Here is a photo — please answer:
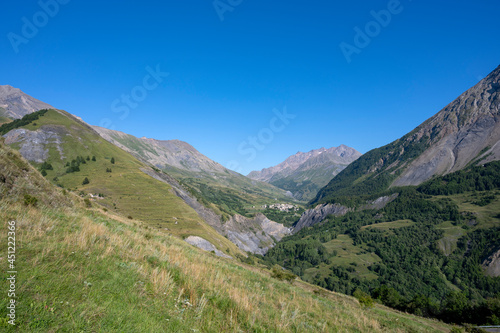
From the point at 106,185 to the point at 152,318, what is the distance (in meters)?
132

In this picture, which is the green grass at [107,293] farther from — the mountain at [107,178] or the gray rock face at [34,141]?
the gray rock face at [34,141]

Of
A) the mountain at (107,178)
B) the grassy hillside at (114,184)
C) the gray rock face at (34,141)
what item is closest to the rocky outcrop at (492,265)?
the mountain at (107,178)

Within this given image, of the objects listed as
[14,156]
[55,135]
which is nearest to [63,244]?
[14,156]

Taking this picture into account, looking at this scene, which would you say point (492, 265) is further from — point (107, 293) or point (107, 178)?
point (107, 178)

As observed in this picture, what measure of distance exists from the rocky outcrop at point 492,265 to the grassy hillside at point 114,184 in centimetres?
18755

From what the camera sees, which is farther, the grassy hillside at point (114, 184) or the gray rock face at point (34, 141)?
the gray rock face at point (34, 141)

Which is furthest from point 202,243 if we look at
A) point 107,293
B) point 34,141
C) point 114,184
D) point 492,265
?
point 492,265

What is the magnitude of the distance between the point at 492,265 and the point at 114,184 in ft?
876

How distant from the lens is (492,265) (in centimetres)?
16900

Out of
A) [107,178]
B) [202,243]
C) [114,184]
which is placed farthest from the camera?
[107,178]

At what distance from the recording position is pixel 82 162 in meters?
142

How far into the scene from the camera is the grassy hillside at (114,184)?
99.8 metres

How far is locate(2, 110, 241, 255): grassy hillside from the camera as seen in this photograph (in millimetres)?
99812

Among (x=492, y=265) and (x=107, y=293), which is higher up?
(x=492, y=265)
